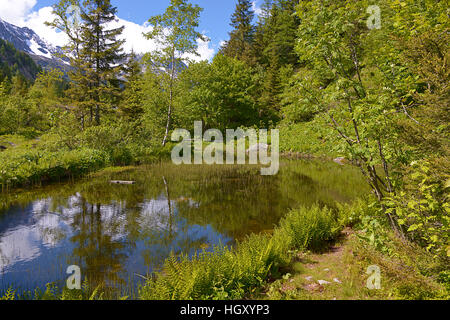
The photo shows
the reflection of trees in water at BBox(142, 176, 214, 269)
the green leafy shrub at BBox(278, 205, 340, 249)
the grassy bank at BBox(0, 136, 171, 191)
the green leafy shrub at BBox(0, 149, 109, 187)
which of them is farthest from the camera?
the grassy bank at BBox(0, 136, 171, 191)

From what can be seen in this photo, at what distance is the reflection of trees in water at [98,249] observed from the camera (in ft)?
15.7

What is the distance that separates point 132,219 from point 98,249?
2.00 metres

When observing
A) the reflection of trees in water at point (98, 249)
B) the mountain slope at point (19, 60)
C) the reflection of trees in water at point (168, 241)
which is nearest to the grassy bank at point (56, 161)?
the reflection of trees in water at point (98, 249)

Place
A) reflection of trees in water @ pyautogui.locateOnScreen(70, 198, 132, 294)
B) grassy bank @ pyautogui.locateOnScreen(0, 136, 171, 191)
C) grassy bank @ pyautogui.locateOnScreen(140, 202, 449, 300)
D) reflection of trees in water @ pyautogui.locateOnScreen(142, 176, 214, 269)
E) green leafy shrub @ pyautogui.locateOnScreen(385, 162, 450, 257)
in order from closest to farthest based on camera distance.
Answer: green leafy shrub @ pyautogui.locateOnScreen(385, 162, 450, 257) → grassy bank @ pyautogui.locateOnScreen(140, 202, 449, 300) → reflection of trees in water @ pyautogui.locateOnScreen(70, 198, 132, 294) → reflection of trees in water @ pyautogui.locateOnScreen(142, 176, 214, 269) → grassy bank @ pyautogui.locateOnScreen(0, 136, 171, 191)

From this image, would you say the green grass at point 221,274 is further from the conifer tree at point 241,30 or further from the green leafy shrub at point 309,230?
the conifer tree at point 241,30

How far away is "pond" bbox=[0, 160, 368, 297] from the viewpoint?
508 cm

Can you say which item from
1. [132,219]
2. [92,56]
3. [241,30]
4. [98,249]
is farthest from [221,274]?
[241,30]

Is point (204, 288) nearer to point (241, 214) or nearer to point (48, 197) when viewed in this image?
point (241, 214)

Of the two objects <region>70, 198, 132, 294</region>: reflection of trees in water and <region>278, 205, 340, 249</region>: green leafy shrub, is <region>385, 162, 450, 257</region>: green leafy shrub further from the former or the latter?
<region>70, 198, 132, 294</region>: reflection of trees in water

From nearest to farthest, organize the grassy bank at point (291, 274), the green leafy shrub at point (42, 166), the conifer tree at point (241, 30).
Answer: the grassy bank at point (291, 274) < the green leafy shrub at point (42, 166) < the conifer tree at point (241, 30)

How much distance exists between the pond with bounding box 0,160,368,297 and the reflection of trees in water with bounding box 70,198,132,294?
19mm

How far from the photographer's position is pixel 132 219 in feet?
25.7

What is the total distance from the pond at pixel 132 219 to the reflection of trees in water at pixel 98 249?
19mm

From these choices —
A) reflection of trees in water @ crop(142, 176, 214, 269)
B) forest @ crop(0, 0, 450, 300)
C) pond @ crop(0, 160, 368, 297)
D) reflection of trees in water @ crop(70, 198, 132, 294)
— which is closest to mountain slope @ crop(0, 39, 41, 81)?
pond @ crop(0, 160, 368, 297)
